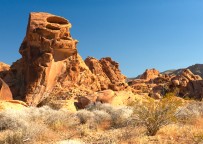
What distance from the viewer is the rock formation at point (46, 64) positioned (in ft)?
91.8

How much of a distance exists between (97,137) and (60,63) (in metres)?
17.8

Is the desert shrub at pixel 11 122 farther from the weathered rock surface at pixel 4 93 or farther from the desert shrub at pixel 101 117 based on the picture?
the weathered rock surface at pixel 4 93

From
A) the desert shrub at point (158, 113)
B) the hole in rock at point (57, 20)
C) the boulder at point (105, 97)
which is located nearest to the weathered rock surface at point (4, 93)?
the boulder at point (105, 97)

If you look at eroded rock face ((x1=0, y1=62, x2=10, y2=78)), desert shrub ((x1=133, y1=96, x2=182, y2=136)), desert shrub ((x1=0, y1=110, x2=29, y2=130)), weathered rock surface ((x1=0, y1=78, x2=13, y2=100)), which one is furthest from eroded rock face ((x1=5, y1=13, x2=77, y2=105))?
desert shrub ((x1=133, y1=96, x2=182, y2=136))

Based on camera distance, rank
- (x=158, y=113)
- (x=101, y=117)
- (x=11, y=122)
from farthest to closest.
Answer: (x=101, y=117), (x=11, y=122), (x=158, y=113)

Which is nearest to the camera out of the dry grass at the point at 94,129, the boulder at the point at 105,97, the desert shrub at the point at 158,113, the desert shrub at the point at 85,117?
the dry grass at the point at 94,129

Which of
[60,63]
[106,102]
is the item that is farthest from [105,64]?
[106,102]

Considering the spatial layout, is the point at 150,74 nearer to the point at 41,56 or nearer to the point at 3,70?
the point at 3,70

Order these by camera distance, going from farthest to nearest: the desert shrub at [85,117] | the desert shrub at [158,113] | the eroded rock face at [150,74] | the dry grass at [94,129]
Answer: the eroded rock face at [150,74], the desert shrub at [85,117], the desert shrub at [158,113], the dry grass at [94,129]

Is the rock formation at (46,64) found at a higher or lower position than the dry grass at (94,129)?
higher

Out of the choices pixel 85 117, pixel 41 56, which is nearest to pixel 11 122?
pixel 85 117

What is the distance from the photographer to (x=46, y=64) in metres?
28.1

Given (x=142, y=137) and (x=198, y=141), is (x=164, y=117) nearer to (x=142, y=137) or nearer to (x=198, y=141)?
(x=142, y=137)

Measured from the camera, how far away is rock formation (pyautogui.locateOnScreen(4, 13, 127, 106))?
2798 cm
